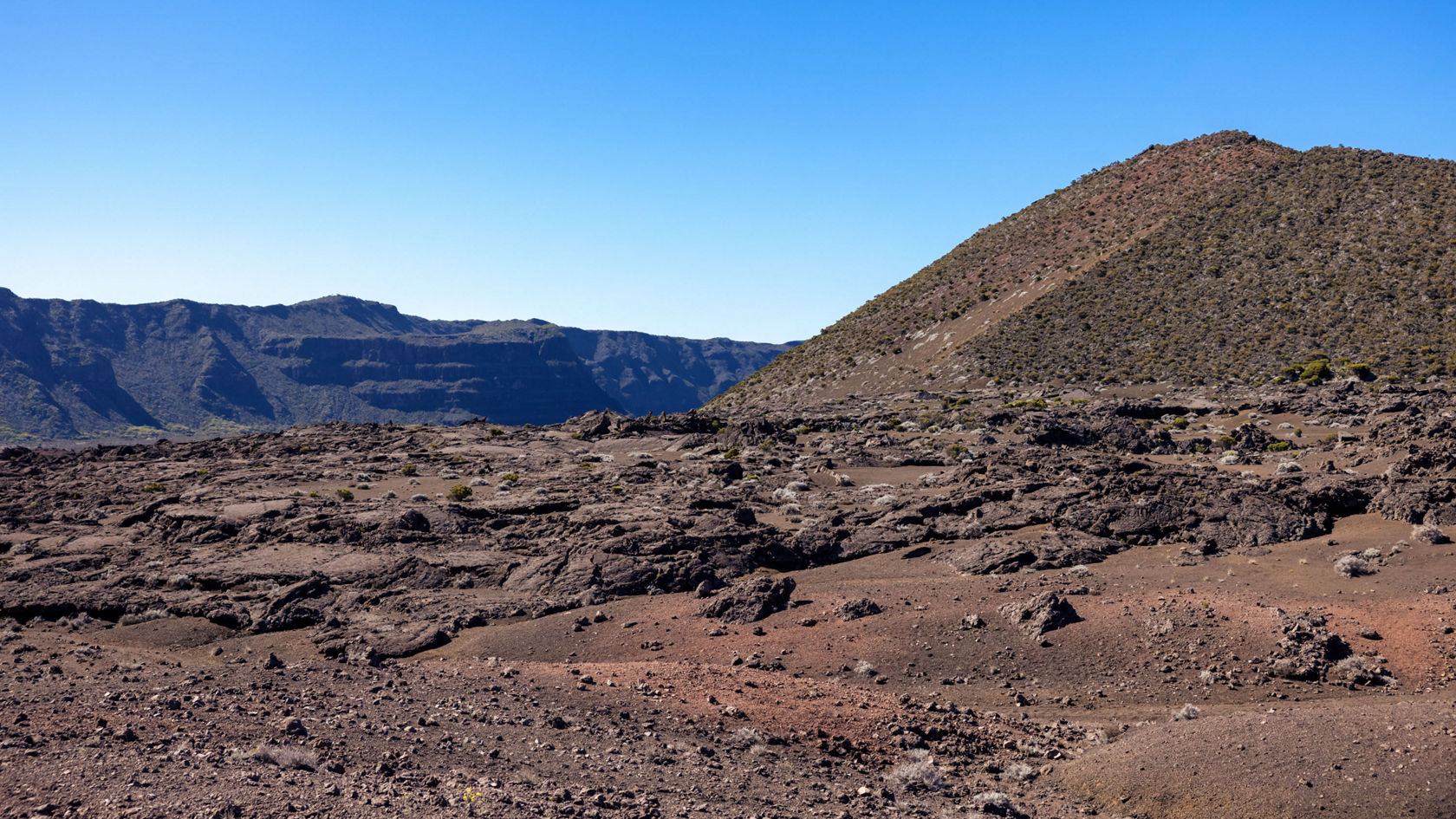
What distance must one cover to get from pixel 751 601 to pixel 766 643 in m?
1.81

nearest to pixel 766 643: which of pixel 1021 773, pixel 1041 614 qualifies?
pixel 1041 614

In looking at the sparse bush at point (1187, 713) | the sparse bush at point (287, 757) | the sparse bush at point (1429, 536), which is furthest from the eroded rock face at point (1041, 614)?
the sparse bush at point (287, 757)

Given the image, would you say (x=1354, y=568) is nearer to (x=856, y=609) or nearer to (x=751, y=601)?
(x=856, y=609)

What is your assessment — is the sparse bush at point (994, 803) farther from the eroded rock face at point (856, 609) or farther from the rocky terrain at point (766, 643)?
the eroded rock face at point (856, 609)

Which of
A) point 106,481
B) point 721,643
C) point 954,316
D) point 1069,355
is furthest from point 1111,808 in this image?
point 954,316

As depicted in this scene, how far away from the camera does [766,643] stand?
61.5 feet

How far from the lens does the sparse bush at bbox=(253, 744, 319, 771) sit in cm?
1110

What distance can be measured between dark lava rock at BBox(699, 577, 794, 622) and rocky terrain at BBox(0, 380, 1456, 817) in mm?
87

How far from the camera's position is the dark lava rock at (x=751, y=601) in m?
20.2

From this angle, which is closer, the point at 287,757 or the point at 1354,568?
the point at 287,757

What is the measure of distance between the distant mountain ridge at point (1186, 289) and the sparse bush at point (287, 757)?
63.0 meters

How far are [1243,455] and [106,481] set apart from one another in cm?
5116

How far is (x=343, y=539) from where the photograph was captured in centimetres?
2817

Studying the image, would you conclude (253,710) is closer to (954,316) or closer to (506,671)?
(506,671)
